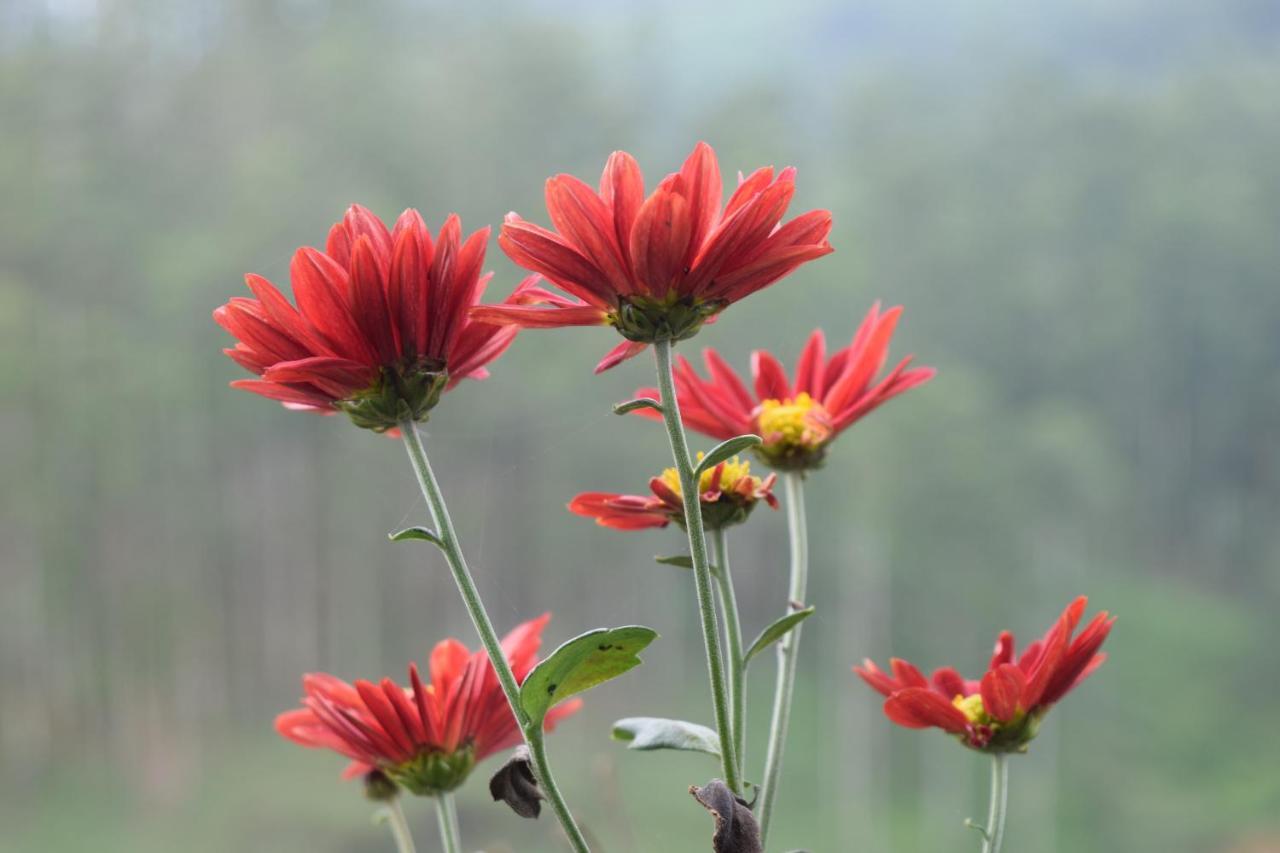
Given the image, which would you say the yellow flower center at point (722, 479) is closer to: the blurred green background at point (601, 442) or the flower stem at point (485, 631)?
the flower stem at point (485, 631)

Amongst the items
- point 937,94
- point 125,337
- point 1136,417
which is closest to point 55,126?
point 125,337

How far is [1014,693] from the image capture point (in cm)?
28

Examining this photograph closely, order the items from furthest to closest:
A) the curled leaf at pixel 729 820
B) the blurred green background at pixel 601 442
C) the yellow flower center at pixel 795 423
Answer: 1. the blurred green background at pixel 601 442
2. the yellow flower center at pixel 795 423
3. the curled leaf at pixel 729 820

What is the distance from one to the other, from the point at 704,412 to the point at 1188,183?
10.9 metres

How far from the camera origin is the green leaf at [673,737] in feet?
0.80

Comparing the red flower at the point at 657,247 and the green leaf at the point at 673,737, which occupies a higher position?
the red flower at the point at 657,247

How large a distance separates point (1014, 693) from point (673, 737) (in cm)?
8

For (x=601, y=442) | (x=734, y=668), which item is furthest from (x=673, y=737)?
(x=601, y=442)

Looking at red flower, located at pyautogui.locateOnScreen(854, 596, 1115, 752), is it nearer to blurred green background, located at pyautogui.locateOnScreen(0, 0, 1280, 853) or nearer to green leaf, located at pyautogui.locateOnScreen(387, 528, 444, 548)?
green leaf, located at pyautogui.locateOnScreen(387, 528, 444, 548)

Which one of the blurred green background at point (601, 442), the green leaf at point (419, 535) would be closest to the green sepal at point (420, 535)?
the green leaf at point (419, 535)

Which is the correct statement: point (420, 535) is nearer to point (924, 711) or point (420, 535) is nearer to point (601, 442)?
point (924, 711)

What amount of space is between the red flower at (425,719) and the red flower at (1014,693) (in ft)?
0.25

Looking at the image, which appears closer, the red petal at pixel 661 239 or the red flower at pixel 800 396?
the red petal at pixel 661 239

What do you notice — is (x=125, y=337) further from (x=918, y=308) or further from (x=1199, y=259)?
(x=1199, y=259)
